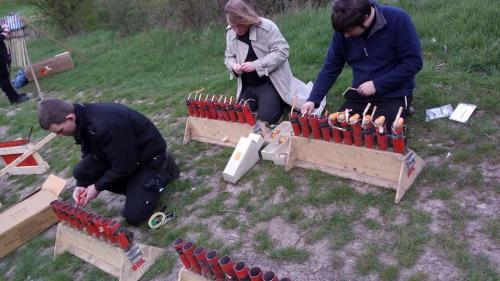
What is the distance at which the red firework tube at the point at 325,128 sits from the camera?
364cm

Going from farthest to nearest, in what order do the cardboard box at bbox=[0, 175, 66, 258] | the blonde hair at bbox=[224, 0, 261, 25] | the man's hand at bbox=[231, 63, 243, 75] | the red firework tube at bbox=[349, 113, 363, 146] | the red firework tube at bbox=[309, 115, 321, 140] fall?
the man's hand at bbox=[231, 63, 243, 75]
the blonde hair at bbox=[224, 0, 261, 25]
the cardboard box at bbox=[0, 175, 66, 258]
the red firework tube at bbox=[309, 115, 321, 140]
the red firework tube at bbox=[349, 113, 363, 146]

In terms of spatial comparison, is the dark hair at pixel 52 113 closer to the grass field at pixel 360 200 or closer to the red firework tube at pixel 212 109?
the grass field at pixel 360 200

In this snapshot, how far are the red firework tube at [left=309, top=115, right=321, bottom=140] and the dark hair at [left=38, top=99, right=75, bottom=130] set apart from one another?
205 cm

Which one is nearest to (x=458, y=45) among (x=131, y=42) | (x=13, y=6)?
(x=131, y=42)

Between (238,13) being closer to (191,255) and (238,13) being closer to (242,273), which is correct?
(191,255)

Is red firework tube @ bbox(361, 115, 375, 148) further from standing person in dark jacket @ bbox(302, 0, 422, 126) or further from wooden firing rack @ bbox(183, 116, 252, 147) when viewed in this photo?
wooden firing rack @ bbox(183, 116, 252, 147)

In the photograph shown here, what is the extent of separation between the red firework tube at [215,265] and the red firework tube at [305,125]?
1.47 metres

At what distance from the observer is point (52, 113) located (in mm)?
3529

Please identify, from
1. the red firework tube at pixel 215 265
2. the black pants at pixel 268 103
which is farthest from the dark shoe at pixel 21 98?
the red firework tube at pixel 215 265

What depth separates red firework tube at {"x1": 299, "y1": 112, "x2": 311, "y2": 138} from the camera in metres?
3.75

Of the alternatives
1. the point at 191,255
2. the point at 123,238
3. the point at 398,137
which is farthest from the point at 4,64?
the point at 398,137

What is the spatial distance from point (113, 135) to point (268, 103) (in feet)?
6.02

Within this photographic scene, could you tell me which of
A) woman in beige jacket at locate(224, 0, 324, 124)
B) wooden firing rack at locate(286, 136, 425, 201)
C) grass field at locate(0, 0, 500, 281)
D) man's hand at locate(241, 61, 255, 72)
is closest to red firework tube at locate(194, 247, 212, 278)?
grass field at locate(0, 0, 500, 281)

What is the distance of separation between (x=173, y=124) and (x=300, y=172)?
251 cm
